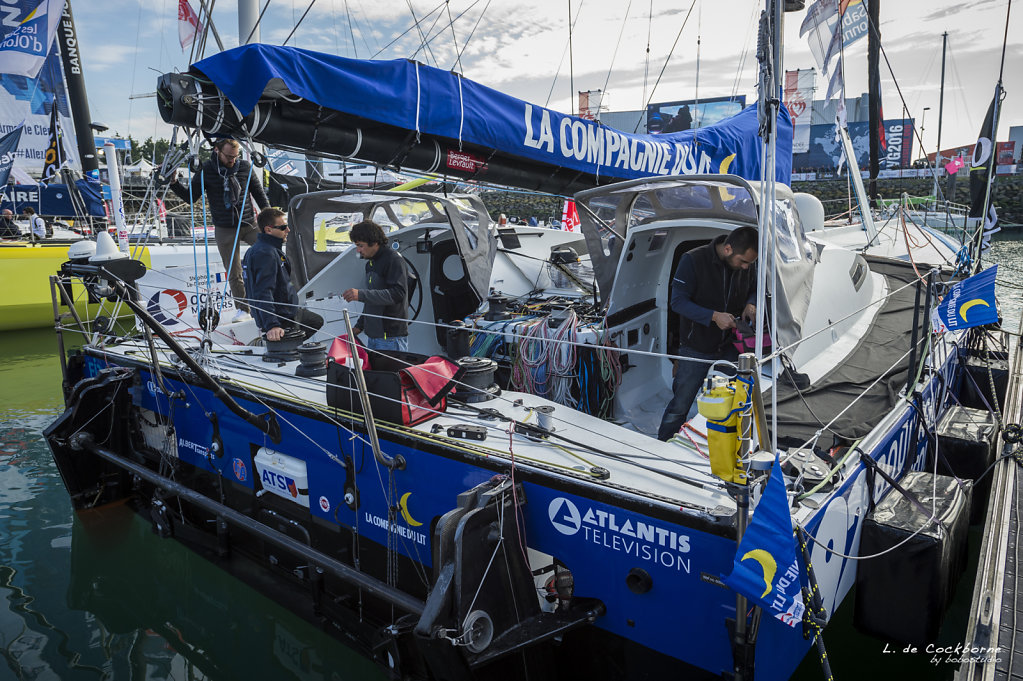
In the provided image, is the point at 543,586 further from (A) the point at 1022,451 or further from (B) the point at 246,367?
(A) the point at 1022,451

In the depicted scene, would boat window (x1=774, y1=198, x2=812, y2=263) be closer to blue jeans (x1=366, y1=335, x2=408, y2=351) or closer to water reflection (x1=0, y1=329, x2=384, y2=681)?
blue jeans (x1=366, y1=335, x2=408, y2=351)

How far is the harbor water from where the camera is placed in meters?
3.35

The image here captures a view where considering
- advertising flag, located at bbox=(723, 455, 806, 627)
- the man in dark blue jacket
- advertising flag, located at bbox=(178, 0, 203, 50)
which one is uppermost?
advertising flag, located at bbox=(178, 0, 203, 50)

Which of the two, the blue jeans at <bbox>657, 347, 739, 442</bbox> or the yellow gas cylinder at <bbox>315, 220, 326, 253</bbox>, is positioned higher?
the yellow gas cylinder at <bbox>315, 220, 326, 253</bbox>

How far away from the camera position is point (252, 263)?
439 cm

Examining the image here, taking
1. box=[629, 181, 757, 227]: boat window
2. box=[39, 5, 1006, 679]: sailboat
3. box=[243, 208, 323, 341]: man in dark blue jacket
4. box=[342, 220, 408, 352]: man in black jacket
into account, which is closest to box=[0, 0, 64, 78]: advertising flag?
box=[39, 5, 1006, 679]: sailboat

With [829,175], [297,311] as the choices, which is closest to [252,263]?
[297,311]

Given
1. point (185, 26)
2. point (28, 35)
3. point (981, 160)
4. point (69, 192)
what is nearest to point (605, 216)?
point (981, 160)

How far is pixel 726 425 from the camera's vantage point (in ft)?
6.77

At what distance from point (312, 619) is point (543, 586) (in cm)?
148

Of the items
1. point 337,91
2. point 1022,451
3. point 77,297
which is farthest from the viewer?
point 77,297

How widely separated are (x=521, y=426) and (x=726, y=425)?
45.2 inches

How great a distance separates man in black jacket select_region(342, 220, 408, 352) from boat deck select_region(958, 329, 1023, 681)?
337cm

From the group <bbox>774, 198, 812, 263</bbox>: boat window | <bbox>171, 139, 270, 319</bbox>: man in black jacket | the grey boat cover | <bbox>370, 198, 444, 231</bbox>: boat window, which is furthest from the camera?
<bbox>171, 139, 270, 319</bbox>: man in black jacket
